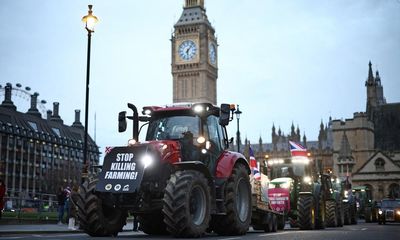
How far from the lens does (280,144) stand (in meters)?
119

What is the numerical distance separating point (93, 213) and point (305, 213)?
31.0 ft

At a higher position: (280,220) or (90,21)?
(90,21)

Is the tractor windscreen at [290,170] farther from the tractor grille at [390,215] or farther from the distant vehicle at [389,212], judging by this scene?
the tractor grille at [390,215]

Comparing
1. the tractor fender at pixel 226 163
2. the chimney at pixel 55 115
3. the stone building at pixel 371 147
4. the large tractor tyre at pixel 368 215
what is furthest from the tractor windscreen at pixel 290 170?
the chimney at pixel 55 115

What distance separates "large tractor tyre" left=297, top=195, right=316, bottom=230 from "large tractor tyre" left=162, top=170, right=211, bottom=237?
7877 millimetres

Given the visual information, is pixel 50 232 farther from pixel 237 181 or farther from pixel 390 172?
pixel 390 172

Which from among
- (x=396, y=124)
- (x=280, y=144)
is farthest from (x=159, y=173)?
(x=280, y=144)

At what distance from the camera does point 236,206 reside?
1151 centimetres

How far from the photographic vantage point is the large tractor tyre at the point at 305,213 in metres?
17.3

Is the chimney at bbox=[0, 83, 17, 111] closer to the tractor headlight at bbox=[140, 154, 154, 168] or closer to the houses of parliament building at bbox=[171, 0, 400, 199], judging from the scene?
the houses of parliament building at bbox=[171, 0, 400, 199]

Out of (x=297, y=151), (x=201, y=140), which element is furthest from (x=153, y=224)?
(x=297, y=151)

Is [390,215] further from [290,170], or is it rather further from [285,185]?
[285,185]

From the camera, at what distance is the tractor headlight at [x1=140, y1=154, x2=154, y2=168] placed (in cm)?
964

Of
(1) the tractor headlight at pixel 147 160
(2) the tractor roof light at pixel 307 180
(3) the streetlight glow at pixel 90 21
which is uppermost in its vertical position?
(3) the streetlight glow at pixel 90 21
